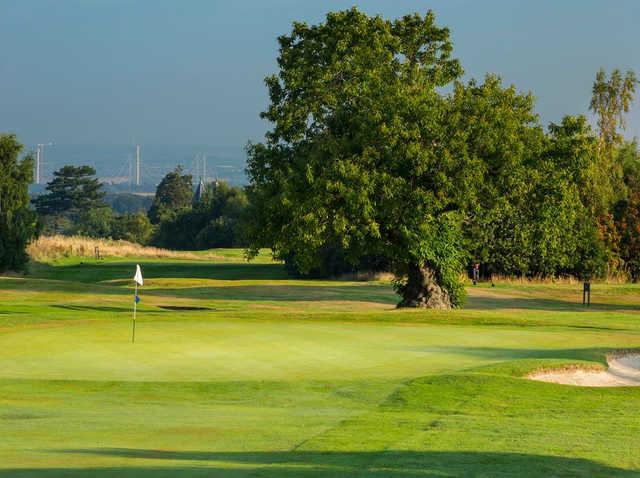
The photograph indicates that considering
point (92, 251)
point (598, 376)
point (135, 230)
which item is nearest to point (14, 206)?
point (92, 251)

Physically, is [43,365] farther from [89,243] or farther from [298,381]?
[89,243]

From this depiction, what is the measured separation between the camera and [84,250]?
99750 millimetres

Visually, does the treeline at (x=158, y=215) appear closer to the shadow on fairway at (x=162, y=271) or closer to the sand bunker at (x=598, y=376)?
the shadow on fairway at (x=162, y=271)

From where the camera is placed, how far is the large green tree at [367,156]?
127ft

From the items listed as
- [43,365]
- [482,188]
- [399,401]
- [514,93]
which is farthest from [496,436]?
[514,93]

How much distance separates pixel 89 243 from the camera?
4090 inches

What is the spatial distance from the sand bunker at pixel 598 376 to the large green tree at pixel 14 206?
161 feet

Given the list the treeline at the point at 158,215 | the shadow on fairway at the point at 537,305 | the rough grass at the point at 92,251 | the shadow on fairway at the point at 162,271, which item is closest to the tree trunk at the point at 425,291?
the shadow on fairway at the point at 537,305

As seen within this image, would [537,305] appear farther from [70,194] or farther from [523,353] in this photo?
[70,194]

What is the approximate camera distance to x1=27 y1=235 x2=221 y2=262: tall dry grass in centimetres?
9125

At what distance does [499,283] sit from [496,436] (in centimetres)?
5385

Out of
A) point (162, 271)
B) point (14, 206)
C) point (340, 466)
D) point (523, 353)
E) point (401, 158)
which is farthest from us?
point (162, 271)

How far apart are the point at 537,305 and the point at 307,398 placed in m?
37.4

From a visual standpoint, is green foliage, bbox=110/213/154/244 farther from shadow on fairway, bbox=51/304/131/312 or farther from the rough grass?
shadow on fairway, bbox=51/304/131/312
